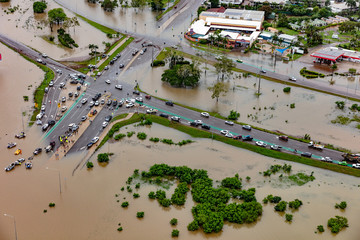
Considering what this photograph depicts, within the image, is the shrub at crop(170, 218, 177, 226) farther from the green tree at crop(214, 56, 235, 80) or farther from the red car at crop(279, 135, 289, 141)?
the green tree at crop(214, 56, 235, 80)

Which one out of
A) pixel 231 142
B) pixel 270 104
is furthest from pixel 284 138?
pixel 270 104

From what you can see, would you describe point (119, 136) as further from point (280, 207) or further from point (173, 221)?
point (280, 207)

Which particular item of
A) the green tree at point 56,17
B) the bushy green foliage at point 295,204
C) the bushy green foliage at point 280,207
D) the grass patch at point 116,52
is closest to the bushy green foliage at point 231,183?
the bushy green foliage at point 280,207

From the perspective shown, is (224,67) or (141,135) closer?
(141,135)

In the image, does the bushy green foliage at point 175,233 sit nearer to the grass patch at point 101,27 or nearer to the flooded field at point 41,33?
the flooded field at point 41,33

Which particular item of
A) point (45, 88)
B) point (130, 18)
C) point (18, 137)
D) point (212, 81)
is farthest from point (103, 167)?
point (130, 18)

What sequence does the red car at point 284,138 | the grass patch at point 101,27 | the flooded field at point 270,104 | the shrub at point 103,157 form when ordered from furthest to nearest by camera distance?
the grass patch at point 101,27 → the flooded field at point 270,104 → the red car at point 284,138 → the shrub at point 103,157

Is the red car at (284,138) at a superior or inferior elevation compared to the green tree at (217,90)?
inferior
